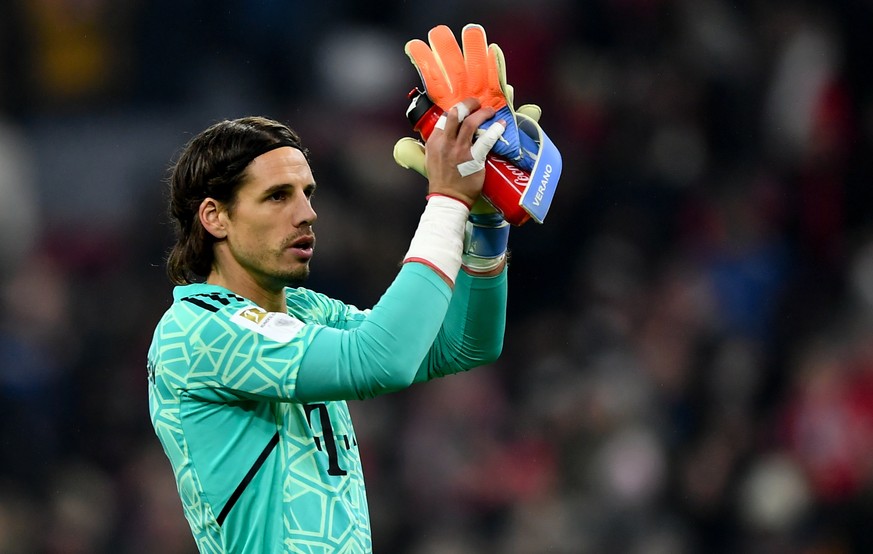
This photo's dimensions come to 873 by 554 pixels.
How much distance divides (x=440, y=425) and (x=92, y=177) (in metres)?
2.71

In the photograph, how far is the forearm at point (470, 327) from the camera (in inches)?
113

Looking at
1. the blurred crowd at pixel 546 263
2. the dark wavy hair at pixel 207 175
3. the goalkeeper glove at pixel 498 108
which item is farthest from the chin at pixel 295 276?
the blurred crowd at pixel 546 263

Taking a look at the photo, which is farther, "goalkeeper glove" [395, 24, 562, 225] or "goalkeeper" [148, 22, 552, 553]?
"goalkeeper glove" [395, 24, 562, 225]

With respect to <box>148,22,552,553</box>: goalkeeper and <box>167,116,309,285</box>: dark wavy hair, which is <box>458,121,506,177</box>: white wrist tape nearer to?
<box>148,22,552,553</box>: goalkeeper

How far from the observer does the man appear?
7.76 ft

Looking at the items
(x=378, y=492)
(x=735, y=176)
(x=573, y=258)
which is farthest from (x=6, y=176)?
(x=735, y=176)

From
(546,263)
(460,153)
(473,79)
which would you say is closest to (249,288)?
(460,153)

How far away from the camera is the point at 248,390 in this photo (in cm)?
241

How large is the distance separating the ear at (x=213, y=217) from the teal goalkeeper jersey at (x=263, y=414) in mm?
138

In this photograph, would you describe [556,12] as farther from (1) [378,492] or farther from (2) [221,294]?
(2) [221,294]

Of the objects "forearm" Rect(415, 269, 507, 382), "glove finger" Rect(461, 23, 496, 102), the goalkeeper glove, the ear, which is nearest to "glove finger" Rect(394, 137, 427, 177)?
the goalkeeper glove

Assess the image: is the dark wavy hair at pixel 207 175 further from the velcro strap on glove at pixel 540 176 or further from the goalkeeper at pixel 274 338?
the velcro strap on glove at pixel 540 176

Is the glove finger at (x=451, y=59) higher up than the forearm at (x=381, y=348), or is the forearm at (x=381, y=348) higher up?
the glove finger at (x=451, y=59)

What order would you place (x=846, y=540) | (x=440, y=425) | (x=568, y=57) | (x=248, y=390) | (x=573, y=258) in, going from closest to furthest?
(x=248, y=390), (x=846, y=540), (x=440, y=425), (x=573, y=258), (x=568, y=57)
